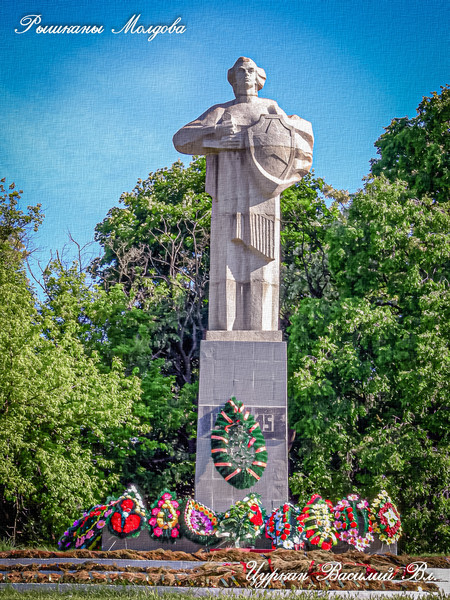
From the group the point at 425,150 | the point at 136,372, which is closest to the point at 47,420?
the point at 136,372

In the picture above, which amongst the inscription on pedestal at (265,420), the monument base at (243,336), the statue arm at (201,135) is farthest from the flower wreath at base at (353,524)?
the statue arm at (201,135)

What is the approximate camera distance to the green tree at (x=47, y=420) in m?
14.9

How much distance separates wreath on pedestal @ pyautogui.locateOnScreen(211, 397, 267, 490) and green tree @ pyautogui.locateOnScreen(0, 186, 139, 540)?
5.81 m

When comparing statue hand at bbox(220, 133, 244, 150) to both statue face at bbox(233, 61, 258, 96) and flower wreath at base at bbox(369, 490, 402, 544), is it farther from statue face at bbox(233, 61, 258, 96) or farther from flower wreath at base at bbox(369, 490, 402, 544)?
flower wreath at base at bbox(369, 490, 402, 544)

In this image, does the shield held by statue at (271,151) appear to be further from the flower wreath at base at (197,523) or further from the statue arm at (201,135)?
the flower wreath at base at (197,523)

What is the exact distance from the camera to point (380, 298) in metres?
18.0

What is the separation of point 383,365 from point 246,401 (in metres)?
6.97

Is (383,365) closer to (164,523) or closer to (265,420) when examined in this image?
(265,420)

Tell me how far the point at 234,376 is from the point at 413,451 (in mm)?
6406

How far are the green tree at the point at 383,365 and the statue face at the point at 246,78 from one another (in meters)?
6.38

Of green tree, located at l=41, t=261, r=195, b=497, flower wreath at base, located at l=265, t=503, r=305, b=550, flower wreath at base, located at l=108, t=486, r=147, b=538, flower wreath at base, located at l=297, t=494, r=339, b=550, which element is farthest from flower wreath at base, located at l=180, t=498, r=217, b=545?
green tree, located at l=41, t=261, r=195, b=497

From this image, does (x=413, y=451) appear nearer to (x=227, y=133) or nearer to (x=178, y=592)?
(x=227, y=133)

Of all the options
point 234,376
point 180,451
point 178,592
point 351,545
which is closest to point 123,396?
point 180,451

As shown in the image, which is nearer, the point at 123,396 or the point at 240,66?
the point at 240,66
